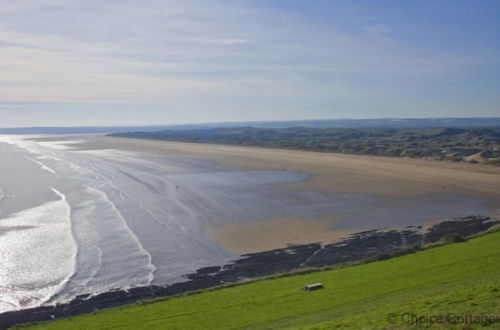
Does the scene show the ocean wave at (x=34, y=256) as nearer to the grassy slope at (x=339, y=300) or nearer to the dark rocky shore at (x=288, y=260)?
the dark rocky shore at (x=288, y=260)

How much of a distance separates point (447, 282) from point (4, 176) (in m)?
52.8

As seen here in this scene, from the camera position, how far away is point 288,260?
2633cm

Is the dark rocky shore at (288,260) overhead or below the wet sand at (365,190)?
below

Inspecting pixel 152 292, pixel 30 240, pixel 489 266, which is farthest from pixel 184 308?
pixel 30 240

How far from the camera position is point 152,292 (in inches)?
869

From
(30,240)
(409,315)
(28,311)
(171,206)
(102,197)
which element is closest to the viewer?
(409,315)

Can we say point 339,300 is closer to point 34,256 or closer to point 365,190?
point 34,256

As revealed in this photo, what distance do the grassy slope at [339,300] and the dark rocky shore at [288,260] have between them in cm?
158

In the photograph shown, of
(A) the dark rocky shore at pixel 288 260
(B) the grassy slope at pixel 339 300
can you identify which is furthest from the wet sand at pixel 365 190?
(B) the grassy slope at pixel 339 300

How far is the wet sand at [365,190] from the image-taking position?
32062 mm

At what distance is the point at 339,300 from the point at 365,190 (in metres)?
32.4

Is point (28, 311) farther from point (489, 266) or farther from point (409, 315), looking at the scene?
point (489, 266)

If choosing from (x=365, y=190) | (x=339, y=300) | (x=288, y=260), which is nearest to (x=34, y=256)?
(x=288, y=260)

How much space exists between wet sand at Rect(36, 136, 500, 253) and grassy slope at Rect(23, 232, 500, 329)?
8442mm
